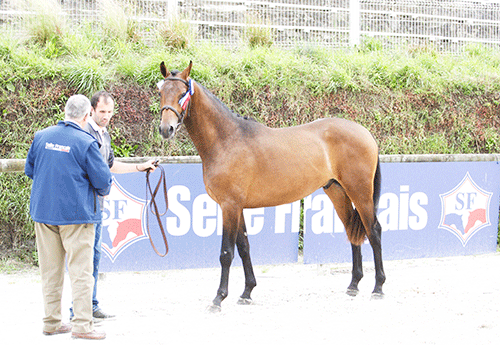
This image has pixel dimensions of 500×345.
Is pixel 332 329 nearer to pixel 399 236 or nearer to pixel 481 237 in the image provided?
pixel 399 236

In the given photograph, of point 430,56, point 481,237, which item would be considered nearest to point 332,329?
point 481,237

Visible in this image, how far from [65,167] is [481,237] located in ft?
17.8

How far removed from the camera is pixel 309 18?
1028 cm

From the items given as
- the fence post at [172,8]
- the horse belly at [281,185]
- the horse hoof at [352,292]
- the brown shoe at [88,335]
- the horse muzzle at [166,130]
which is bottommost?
the horse hoof at [352,292]

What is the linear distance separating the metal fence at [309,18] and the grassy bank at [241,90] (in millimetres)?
653

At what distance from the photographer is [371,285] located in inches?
220

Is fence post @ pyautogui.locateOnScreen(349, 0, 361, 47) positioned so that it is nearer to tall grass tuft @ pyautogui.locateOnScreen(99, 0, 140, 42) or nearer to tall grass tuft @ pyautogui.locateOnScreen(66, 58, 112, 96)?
tall grass tuft @ pyautogui.locateOnScreen(99, 0, 140, 42)

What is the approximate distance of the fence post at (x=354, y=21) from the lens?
10.1m

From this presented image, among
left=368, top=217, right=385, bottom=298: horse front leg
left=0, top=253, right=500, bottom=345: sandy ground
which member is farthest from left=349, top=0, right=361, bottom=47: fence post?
left=368, top=217, right=385, bottom=298: horse front leg

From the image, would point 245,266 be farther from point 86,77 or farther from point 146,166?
point 86,77

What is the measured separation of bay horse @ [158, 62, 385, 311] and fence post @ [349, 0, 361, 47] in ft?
17.2

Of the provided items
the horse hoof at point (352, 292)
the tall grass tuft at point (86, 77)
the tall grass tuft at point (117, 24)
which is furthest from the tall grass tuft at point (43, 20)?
the horse hoof at point (352, 292)

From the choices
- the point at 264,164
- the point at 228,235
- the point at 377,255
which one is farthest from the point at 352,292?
the point at 264,164

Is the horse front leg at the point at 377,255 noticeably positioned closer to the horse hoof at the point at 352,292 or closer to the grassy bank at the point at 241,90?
the horse hoof at the point at 352,292
